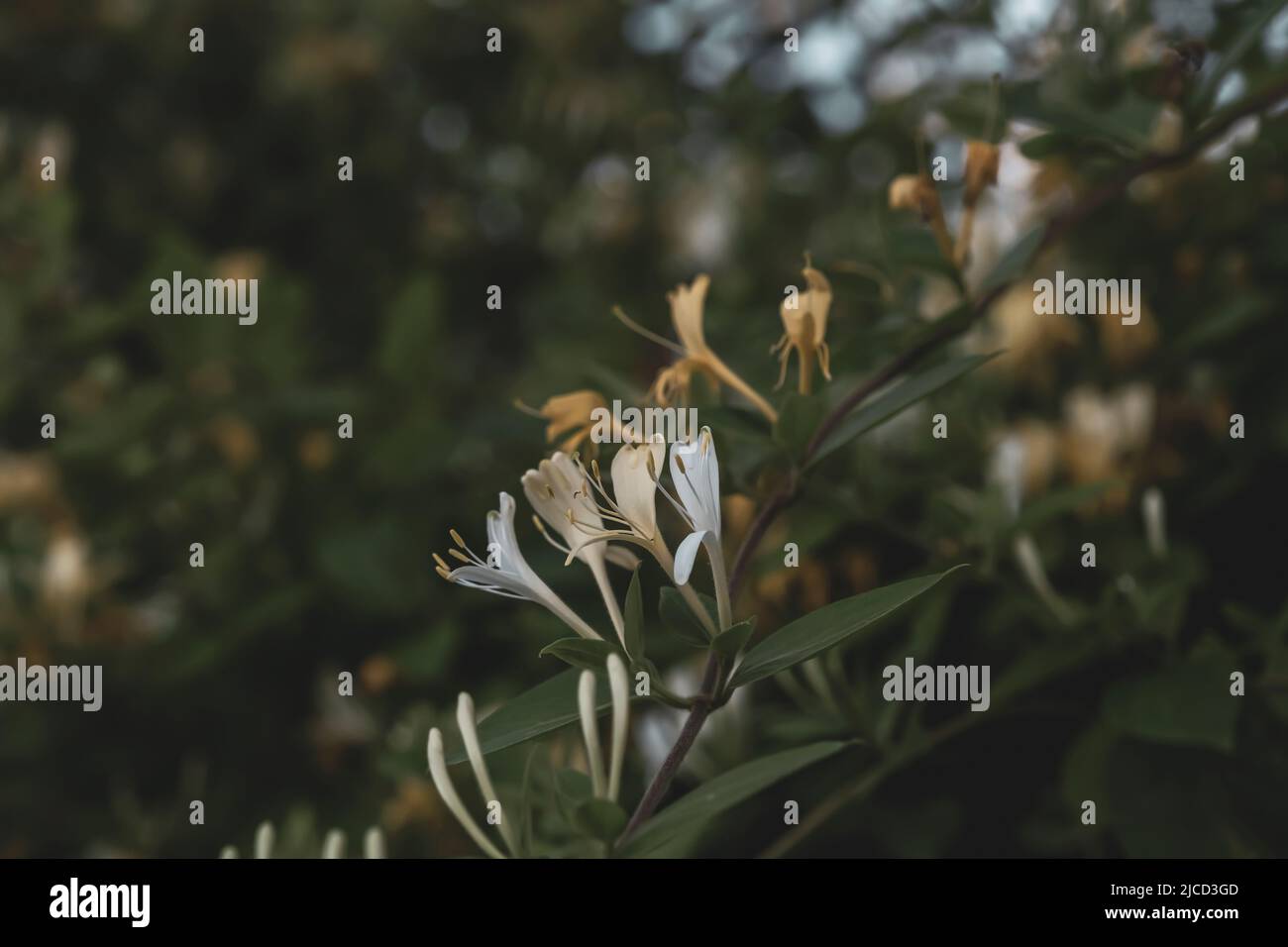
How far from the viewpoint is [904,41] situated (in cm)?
141

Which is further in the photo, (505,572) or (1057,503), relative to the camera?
(1057,503)

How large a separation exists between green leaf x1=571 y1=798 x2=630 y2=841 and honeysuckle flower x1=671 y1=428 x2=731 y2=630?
11 cm

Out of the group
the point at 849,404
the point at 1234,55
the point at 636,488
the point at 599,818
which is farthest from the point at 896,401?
the point at 1234,55

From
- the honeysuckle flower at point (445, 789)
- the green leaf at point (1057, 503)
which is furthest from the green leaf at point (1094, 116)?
the honeysuckle flower at point (445, 789)

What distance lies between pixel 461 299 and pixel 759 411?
1.66m

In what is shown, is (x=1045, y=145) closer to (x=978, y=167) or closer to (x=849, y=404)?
(x=978, y=167)

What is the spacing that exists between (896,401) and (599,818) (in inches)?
10.9

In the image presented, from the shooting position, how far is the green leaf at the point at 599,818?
0.53 m

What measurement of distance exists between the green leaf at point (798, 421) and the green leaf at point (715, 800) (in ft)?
0.57

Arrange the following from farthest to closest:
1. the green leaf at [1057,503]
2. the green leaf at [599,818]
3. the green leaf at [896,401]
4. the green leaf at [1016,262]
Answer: the green leaf at [1057,503] → the green leaf at [1016,262] → the green leaf at [896,401] → the green leaf at [599,818]

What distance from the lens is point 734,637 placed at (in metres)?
0.56

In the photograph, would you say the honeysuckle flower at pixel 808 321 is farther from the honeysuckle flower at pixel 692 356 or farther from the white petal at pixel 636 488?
the white petal at pixel 636 488

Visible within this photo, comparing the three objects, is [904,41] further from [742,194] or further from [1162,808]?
[1162,808]
